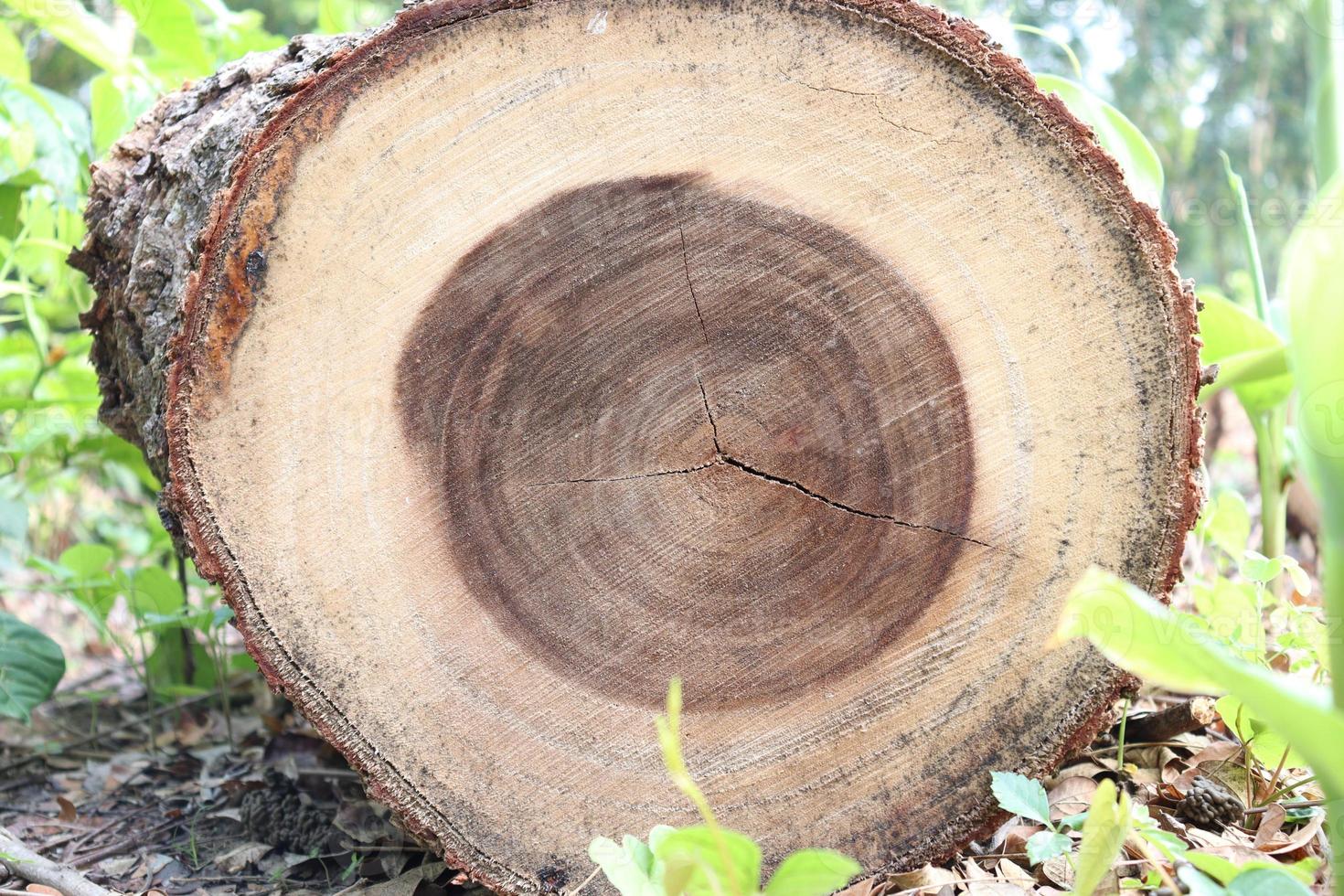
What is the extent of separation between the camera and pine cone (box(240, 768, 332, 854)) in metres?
1.30

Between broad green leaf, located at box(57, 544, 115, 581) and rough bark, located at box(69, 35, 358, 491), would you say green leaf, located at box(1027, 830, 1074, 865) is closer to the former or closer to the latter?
rough bark, located at box(69, 35, 358, 491)

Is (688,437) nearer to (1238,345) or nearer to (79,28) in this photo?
(1238,345)

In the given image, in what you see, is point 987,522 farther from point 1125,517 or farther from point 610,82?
point 610,82

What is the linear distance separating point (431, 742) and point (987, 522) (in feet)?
1.98

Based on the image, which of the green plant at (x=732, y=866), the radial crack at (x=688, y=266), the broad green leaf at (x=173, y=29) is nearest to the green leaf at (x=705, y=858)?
the green plant at (x=732, y=866)

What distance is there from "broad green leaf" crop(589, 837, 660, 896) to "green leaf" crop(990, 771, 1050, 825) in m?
0.34

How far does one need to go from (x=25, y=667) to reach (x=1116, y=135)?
1638mm

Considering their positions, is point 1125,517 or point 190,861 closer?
point 1125,517

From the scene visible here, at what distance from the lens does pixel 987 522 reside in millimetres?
1042

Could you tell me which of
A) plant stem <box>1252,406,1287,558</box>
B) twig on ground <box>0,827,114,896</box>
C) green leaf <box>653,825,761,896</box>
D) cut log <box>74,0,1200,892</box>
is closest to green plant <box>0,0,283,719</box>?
twig on ground <box>0,827,114,896</box>

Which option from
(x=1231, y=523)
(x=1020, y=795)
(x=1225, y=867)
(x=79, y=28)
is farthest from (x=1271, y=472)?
(x=79, y=28)

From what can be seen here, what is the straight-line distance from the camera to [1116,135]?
52.2 inches

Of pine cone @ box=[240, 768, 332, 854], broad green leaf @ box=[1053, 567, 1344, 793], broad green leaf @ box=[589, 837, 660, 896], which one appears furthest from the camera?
pine cone @ box=[240, 768, 332, 854]

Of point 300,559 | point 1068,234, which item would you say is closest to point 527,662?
point 300,559
